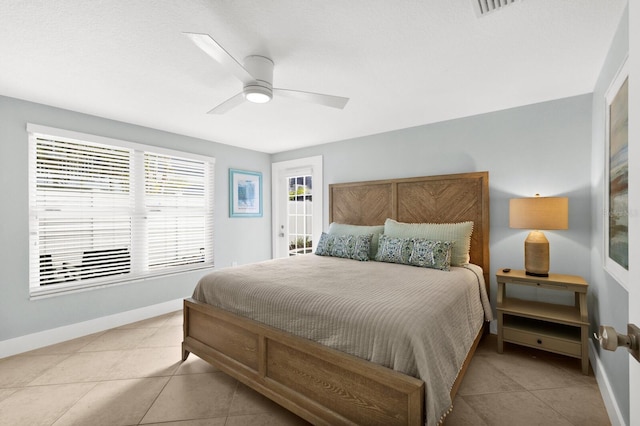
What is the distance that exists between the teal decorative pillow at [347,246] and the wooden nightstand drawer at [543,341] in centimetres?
145

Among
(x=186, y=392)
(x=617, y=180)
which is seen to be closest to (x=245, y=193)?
(x=186, y=392)

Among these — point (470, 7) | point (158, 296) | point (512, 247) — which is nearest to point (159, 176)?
point (158, 296)

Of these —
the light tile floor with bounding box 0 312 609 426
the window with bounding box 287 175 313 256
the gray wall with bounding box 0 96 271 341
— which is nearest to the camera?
the light tile floor with bounding box 0 312 609 426

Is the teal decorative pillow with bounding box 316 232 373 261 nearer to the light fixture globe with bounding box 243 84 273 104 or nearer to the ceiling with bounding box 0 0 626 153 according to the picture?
the ceiling with bounding box 0 0 626 153

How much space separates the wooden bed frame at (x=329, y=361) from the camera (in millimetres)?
1435

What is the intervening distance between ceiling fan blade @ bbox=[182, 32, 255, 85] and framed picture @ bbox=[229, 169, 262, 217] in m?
2.86

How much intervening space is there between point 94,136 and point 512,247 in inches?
182

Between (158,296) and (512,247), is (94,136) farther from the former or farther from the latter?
(512,247)

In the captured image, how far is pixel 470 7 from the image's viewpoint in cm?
156

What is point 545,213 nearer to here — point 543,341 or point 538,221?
point 538,221

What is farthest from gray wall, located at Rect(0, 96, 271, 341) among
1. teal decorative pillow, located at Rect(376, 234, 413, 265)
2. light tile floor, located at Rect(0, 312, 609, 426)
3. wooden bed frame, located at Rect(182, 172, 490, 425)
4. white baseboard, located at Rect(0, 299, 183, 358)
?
teal decorative pillow, located at Rect(376, 234, 413, 265)

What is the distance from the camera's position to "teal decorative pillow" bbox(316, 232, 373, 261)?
3.20m

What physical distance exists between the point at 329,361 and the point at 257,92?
5.76 ft

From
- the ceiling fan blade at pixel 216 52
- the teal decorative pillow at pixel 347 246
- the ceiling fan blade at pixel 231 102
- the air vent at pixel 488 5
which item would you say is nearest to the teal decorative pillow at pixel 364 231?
the teal decorative pillow at pixel 347 246
